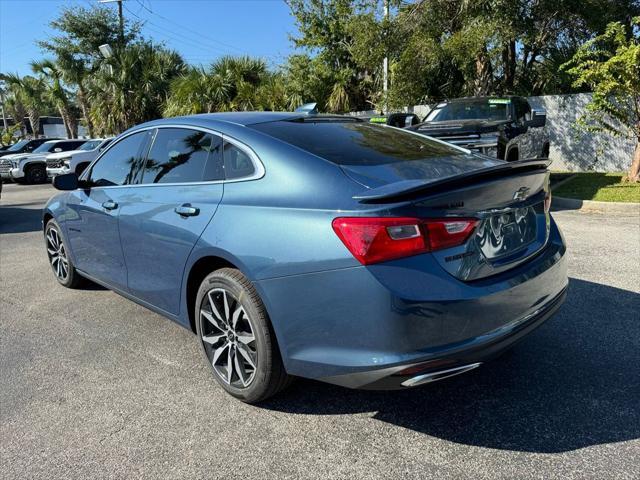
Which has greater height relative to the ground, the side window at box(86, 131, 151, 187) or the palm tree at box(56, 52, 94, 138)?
the palm tree at box(56, 52, 94, 138)

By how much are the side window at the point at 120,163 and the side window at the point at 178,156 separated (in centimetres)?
21

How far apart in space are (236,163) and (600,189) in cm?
922

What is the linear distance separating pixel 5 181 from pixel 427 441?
23.0m

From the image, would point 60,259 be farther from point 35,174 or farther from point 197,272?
point 35,174

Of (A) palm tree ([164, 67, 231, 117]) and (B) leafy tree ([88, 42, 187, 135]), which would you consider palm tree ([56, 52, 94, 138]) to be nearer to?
(B) leafy tree ([88, 42, 187, 135])

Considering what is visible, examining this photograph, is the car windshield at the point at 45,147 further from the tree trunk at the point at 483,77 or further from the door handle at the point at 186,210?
the door handle at the point at 186,210

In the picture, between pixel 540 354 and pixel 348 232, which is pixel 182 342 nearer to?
pixel 348 232

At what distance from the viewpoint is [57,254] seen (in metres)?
5.43

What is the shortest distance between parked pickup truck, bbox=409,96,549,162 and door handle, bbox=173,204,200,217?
5514 millimetres

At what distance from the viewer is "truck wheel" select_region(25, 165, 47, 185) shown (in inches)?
768

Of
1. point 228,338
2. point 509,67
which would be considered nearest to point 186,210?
point 228,338

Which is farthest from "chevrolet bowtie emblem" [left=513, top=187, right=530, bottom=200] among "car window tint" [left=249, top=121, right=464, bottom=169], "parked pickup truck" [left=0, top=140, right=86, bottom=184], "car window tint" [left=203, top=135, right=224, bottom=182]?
"parked pickup truck" [left=0, top=140, right=86, bottom=184]

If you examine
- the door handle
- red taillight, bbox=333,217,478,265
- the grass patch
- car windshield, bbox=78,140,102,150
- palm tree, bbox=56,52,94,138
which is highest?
palm tree, bbox=56,52,94,138

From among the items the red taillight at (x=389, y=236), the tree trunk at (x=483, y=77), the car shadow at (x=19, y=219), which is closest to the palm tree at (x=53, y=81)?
the car shadow at (x=19, y=219)
